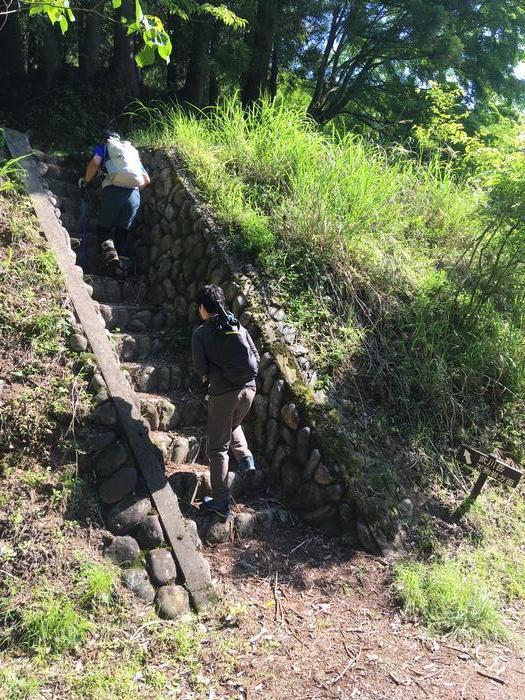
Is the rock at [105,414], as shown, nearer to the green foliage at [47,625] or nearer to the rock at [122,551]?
the rock at [122,551]

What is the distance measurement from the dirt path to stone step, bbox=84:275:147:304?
311 centimetres

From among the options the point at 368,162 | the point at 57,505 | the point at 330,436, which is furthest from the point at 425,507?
the point at 368,162

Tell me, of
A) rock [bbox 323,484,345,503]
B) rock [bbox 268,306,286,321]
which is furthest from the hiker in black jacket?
rock [bbox 268,306,286,321]

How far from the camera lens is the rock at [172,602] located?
3137mm

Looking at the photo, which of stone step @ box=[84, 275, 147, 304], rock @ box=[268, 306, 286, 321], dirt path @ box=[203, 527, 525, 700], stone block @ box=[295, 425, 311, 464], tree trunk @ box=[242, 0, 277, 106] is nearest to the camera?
dirt path @ box=[203, 527, 525, 700]

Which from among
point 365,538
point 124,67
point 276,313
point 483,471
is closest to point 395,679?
point 365,538

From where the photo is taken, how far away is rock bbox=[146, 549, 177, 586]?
330 centimetres

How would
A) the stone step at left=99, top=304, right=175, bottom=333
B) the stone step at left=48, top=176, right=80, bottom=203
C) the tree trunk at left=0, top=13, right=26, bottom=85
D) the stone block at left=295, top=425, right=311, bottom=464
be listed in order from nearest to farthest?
the stone block at left=295, top=425, right=311, bottom=464 < the stone step at left=99, top=304, right=175, bottom=333 < the stone step at left=48, top=176, right=80, bottom=203 < the tree trunk at left=0, top=13, right=26, bottom=85

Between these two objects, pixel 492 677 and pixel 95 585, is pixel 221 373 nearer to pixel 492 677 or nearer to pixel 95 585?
pixel 95 585

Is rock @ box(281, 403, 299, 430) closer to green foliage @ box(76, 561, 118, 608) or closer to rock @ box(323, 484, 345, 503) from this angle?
rock @ box(323, 484, 345, 503)

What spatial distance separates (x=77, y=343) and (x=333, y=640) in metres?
2.72

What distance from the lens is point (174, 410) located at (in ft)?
15.1

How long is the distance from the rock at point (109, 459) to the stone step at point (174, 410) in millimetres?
629

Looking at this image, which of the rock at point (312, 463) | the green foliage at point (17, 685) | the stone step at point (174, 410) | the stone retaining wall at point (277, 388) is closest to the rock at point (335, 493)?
the stone retaining wall at point (277, 388)
